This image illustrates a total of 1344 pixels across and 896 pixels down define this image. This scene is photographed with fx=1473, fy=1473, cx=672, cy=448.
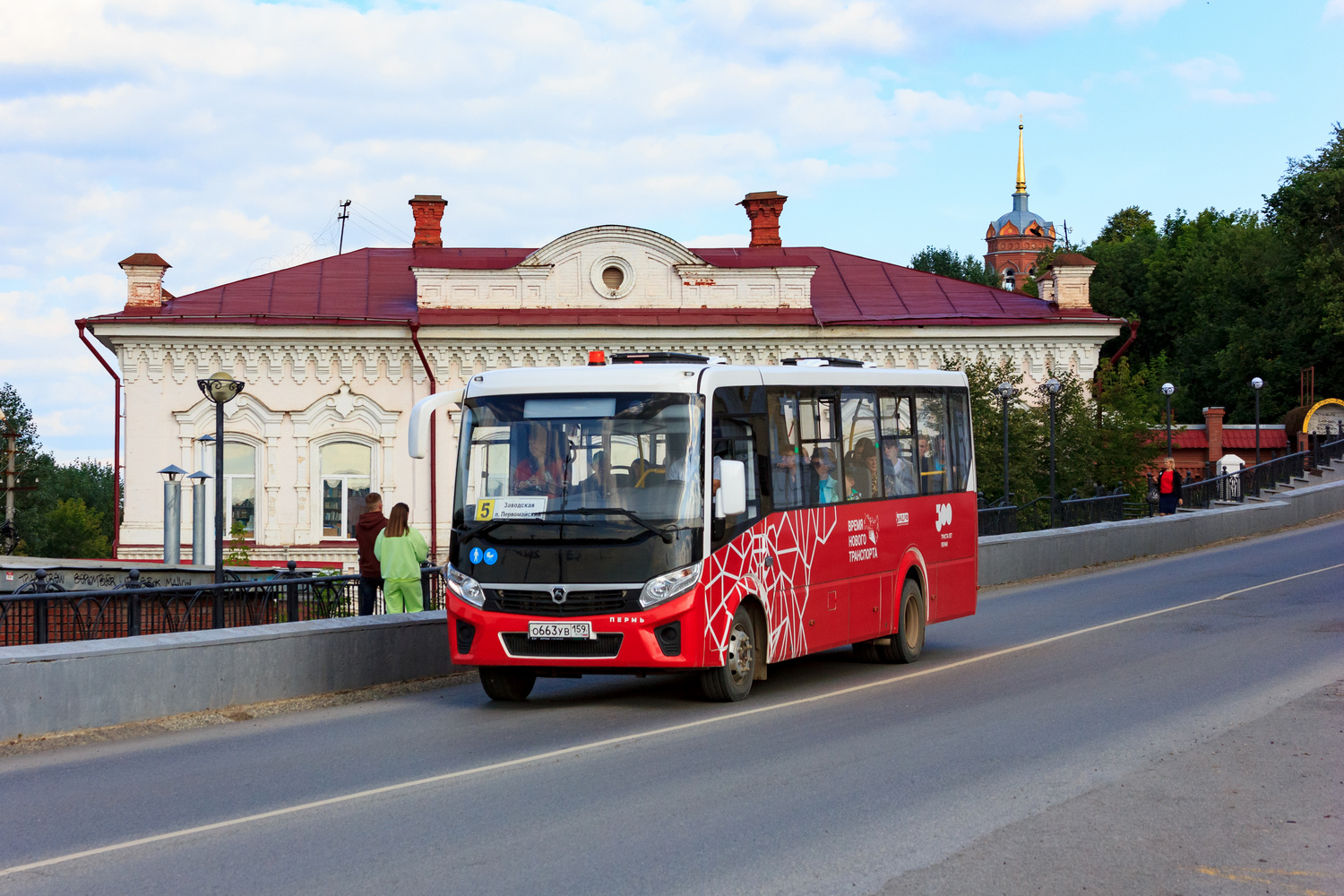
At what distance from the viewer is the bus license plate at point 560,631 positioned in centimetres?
1127

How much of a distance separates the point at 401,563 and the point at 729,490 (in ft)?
13.5

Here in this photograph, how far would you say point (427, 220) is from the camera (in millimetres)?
41906

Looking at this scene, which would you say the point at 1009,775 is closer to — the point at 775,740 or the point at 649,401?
the point at 775,740

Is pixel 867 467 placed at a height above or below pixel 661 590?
Answer: above

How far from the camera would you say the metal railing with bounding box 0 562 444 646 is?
11508 millimetres

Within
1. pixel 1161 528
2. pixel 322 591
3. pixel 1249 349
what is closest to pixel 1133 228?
pixel 1249 349

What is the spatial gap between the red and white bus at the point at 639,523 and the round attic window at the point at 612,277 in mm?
23633

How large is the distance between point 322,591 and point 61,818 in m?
6.69

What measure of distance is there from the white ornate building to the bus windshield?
77.1ft

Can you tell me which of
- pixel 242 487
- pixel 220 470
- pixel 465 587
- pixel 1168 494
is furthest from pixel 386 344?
pixel 465 587

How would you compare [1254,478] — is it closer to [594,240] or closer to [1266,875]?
[594,240]

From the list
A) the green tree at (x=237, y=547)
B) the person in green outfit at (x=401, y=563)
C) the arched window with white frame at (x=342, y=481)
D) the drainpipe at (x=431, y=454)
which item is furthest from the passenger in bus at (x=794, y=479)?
the arched window with white frame at (x=342, y=481)

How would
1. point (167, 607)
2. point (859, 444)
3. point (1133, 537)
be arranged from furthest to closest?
point (1133, 537) → point (859, 444) → point (167, 607)

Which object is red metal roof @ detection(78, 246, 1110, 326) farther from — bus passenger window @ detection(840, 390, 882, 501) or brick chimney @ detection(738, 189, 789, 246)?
bus passenger window @ detection(840, 390, 882, 501)
